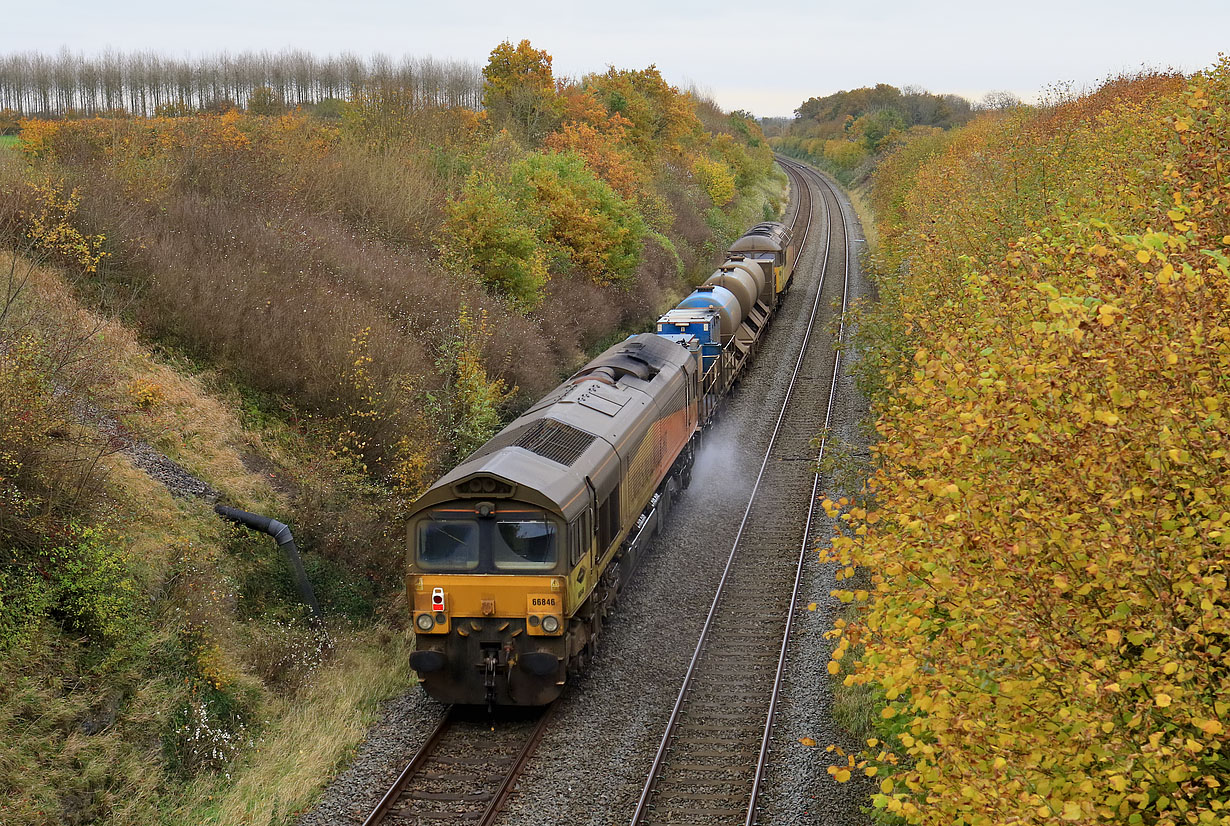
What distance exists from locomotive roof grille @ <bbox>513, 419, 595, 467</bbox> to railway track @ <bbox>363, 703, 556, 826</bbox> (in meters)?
3.71

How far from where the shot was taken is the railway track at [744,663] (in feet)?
40.9

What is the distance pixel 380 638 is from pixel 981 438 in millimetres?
12018

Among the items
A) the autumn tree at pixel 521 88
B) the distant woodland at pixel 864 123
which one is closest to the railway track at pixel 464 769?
the autumn tree at pixel 521 88

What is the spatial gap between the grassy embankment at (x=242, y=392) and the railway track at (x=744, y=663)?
4.49m

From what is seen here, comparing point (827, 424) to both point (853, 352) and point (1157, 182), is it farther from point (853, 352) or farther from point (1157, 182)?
point (1157, 182)

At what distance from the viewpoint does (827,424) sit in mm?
28344

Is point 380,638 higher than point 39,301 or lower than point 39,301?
lower

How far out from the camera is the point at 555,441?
605 inches

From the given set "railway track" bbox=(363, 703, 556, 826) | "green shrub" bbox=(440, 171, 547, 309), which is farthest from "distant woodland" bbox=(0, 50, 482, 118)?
"railway track" bbox=(363, 703, 556, 826)

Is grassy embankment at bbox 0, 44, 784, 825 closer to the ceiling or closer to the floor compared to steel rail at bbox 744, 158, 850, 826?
closer to the ceiling

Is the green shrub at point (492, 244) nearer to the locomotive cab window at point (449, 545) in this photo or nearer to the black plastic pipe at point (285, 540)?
the black plastic pipe at point (285, 540)

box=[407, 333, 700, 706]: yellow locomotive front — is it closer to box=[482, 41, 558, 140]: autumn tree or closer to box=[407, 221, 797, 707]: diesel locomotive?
box=[407, 221, 797, 707]: diesel locomotive

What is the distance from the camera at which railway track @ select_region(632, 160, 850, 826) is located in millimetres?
12461

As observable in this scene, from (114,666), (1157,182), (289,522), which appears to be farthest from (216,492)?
(1157,182)
